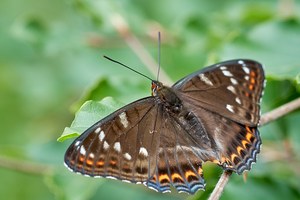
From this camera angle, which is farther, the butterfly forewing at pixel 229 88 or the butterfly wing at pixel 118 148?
the butterfly forewing at pixel 229 88

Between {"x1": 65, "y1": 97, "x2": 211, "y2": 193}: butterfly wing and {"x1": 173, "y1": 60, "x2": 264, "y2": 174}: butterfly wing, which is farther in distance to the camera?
{"x1": 173, "y1": 60, "x2": 264, "y2": 174}: butterfly wing

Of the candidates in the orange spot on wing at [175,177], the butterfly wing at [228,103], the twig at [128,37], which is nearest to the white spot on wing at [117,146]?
the orange spot on wing at [175,177]

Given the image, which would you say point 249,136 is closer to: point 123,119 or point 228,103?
point 228,103

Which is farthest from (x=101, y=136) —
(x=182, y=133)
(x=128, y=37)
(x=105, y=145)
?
(x=128, y=37)

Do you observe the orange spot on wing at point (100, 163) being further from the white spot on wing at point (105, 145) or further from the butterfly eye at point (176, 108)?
the butterfly eye at point (176, 108)

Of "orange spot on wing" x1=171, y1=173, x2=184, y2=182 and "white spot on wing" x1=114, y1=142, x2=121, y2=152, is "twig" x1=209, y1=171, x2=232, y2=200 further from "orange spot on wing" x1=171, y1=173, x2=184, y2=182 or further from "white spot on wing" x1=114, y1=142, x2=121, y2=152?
"white spot on wing" x1=114, y1=142, x2=121, y2=152

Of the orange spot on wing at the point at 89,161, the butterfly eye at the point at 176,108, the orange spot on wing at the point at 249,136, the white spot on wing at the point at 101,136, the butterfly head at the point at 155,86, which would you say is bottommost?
the orange spot on wing at the point at 249,136

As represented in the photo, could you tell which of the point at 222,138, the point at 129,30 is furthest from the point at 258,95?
the point at 129,30

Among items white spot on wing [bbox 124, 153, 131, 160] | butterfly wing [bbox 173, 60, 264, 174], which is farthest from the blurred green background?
white spot on wing [bbox 124, 153, 131, 160]
